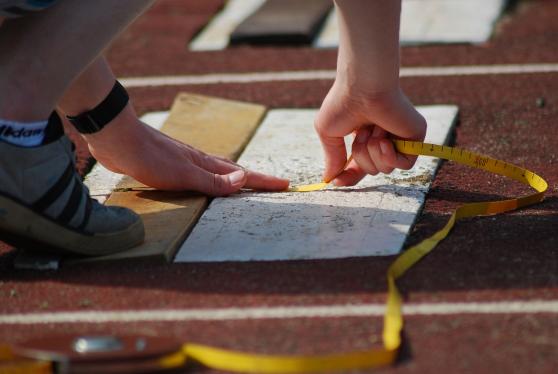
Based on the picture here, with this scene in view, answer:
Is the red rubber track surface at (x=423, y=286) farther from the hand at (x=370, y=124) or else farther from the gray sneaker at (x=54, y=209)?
the hand at (x=370, y=124)

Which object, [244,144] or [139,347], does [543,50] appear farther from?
[139,347]

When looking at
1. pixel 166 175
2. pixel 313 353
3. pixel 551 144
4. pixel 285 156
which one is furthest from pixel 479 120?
pixel 313 353

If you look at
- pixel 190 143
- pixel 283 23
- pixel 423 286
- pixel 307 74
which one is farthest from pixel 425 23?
pixel 423 286

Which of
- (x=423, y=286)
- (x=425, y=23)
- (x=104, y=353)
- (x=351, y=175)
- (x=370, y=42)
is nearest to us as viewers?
(x=104, y=353)

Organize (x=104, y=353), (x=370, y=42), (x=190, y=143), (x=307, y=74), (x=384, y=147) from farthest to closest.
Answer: (x=307, y=74), (x=190, y=143), (x=384, y=147), (x=370, y=42), (x=104, y=353)

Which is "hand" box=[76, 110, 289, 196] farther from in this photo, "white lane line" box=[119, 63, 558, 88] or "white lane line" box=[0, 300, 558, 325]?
"white lane line" box=[119, 63, 558, 88]

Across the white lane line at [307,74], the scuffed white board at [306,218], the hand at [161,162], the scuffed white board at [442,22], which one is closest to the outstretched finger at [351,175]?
the scuffed white board at [306,218]

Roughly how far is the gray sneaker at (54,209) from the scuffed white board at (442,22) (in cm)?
259

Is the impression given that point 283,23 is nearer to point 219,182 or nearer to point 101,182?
point 101,182

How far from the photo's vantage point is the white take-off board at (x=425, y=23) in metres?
5.52

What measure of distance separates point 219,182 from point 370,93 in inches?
23.6

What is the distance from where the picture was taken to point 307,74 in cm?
507

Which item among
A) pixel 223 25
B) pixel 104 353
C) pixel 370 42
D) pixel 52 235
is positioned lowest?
pixel 223 25

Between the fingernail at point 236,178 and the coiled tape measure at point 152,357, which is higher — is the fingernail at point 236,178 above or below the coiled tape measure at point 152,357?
below
